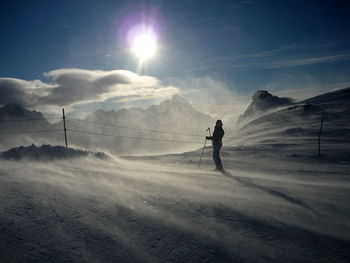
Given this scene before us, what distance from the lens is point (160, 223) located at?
396cm

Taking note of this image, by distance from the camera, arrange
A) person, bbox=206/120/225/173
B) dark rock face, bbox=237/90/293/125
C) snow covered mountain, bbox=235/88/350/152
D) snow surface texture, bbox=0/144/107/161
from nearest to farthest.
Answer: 1. snow surface texture, bbox=0/144/107/161
2. person, bbox=206/120/225/173
3. snow covered mountain, bbox=235/88/350/152
4. dark rock face, bbox=237/90/293/125

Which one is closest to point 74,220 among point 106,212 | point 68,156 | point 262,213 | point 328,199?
point 106,212

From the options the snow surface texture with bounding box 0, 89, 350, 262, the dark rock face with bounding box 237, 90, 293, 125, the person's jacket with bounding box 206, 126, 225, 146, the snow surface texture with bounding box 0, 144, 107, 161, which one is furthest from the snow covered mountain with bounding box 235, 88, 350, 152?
the snow surface texture with bounding box 0, 89, 350, 262

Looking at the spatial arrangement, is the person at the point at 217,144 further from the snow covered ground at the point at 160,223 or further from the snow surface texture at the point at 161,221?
the snow covered ground at the point at 160,223

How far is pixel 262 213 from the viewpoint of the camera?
4566mm

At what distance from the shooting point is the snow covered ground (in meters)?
3.17

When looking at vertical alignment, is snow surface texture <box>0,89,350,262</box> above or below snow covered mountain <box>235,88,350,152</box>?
below

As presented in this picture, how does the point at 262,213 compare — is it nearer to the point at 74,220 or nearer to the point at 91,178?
the point at 74,220

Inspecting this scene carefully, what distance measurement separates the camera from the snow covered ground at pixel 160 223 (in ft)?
10.4

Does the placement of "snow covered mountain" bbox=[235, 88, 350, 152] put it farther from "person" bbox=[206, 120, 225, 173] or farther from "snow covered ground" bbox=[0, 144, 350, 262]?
"snow covered ground" bbox=[0, 144, 350, 262]

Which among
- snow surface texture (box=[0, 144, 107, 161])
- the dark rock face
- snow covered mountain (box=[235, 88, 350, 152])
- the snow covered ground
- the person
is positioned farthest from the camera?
the dark rock face

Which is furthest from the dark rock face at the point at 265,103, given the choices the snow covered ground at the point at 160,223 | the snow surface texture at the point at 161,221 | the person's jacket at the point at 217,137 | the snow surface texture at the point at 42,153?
the snow covered ground at the point at 160,223

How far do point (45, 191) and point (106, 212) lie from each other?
179 cm

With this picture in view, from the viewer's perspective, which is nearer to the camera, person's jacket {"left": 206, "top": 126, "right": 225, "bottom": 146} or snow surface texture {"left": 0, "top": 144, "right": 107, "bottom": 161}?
snow surface texture {"left": 0, "top": 144, "right": 107, "bottom": 161}
